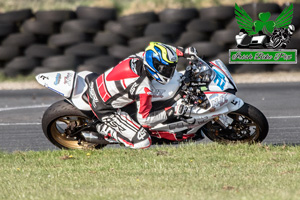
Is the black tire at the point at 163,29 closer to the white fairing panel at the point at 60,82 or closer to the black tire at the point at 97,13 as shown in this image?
the black tire at the point at 97,13

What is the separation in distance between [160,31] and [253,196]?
9398 millimetres

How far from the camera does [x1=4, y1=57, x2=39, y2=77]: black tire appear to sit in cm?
1443

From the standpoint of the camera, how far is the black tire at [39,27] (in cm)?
1439

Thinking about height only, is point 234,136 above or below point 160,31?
above

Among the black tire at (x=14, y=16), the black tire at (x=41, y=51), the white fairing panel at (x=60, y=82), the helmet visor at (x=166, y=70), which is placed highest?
the helmet visor at (x=166, y=70)

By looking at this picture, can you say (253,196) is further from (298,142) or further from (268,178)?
(298,142)

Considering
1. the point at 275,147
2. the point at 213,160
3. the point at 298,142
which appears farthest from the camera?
the point at 298,142

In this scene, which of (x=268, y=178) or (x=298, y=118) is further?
(x=298, y=118)

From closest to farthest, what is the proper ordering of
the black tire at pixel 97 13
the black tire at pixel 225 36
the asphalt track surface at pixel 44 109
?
the asphalt track surface at pixel 44 109 < the black tire at pixel 225 36 < the black tire at pixel 97 13

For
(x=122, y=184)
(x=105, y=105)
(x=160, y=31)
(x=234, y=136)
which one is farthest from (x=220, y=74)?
(x=160, y=31)

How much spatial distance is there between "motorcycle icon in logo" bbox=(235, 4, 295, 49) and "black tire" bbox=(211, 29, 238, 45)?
0.11 metres

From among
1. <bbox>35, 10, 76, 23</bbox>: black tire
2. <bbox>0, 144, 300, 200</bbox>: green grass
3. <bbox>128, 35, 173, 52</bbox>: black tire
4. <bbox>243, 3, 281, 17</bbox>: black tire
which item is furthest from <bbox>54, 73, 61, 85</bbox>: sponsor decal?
<bbox>243, 3, 281, 17</bbox>: black tire

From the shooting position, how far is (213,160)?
677cm

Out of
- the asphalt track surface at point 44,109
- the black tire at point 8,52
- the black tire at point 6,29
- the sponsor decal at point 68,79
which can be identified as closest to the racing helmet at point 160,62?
the sponsor decal at point 68,79
